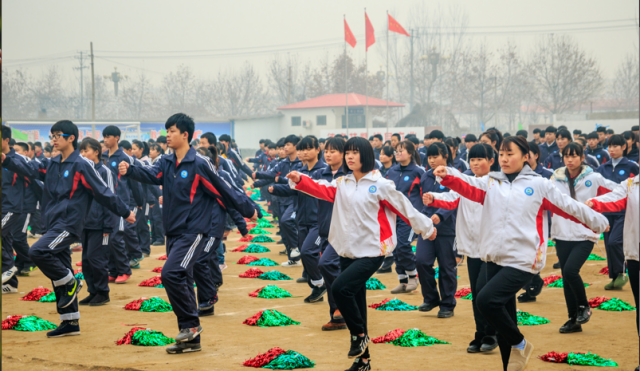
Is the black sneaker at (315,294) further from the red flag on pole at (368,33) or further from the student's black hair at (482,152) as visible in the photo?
the red flag on pole at (368,33)

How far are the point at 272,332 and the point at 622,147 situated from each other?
5.60m

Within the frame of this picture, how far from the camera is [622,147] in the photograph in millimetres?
8734

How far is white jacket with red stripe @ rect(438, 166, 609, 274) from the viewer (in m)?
4.72

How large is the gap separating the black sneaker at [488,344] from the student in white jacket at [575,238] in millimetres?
1185

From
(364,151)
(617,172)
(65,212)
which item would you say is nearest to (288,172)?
(65,212)

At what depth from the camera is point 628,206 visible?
524 cm

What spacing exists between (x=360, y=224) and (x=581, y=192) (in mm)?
3323

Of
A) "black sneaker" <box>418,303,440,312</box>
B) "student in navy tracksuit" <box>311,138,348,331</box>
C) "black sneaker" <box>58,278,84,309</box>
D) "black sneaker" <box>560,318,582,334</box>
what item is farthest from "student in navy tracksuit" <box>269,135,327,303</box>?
"black sneaker" <box>560,318,582,334</box>

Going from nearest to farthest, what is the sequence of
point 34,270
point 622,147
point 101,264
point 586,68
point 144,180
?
point 144,180
point 101,264
point 622,147
point 34,270
point 586,68

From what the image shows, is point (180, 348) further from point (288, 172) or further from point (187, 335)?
point (288, 172)

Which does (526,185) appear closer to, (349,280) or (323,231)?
(349,280)

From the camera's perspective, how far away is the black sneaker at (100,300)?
803 cm

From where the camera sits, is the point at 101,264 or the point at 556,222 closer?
the point at 556,222

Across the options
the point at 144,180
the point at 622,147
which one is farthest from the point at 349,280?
the point at 622,147
